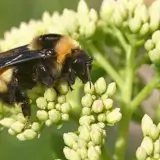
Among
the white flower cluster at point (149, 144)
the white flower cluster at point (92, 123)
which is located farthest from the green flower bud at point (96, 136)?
the white flower cluster at point (149, 144)

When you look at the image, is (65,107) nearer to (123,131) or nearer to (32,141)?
(123,131)

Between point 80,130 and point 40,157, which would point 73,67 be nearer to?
point 80,130

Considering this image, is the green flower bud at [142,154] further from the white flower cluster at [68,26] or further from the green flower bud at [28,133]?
the white flower cluster at [68,26]

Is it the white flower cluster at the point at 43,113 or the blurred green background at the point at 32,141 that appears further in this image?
the blurred green background at the point at 32,141

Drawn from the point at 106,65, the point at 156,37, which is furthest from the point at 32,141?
the point at 156,37

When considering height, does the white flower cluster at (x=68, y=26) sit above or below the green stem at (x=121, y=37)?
above

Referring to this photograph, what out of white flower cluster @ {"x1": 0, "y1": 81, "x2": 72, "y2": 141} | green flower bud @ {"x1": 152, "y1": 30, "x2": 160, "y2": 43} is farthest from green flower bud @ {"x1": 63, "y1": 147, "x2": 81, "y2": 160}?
green flower bud @ {"x1": 152, "y1": 30, "x2": 160, "y2": 43}
